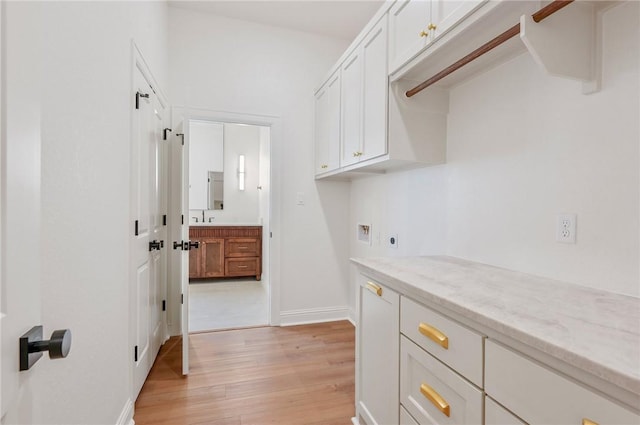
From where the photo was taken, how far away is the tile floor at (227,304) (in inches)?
129

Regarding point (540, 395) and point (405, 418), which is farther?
point (405, 418)

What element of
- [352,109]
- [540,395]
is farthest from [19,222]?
[352,109]

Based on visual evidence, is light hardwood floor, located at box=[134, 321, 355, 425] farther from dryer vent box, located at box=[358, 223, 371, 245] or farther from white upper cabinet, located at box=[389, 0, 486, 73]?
white upper cabinet, located at box=[389, 0, 486, 73]

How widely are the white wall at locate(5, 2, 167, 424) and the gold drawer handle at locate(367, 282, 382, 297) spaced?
3.99 feet

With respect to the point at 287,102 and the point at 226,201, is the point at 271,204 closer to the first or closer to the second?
the point at 287,102

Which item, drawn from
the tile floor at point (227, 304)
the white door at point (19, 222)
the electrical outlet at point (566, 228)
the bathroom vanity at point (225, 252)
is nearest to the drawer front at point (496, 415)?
the electrical outlet at point (566, 228)

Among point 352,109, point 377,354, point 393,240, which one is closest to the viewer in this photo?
point 377,354

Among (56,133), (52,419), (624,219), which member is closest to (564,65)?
(624,219)

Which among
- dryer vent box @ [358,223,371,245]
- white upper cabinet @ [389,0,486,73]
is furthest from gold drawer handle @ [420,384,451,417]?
dryer vent box @ [358,223,371,245]

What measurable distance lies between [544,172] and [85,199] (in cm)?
191

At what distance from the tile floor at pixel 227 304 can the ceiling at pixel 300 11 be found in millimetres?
3037

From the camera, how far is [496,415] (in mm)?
867

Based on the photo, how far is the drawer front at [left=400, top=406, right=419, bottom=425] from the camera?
126 centimetres

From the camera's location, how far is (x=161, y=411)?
1.87m
